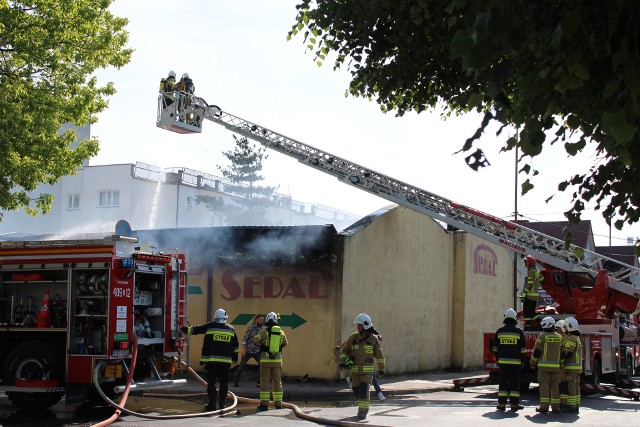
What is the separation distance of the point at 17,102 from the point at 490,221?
9938 mm

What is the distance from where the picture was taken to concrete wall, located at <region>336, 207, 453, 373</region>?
18.1 m

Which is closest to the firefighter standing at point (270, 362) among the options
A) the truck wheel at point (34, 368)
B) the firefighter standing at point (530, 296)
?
the truck wheel at point (34, 368)

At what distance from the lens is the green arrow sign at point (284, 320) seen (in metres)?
17.6

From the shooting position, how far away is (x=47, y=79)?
1463 cm

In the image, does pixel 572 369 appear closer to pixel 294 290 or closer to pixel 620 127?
pixel 294 290

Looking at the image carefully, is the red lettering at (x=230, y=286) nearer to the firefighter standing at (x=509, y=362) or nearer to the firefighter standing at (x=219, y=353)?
the firefighter standing at (x=219, y=353)

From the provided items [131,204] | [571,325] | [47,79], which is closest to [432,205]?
[571,325]

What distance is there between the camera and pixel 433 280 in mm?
21906

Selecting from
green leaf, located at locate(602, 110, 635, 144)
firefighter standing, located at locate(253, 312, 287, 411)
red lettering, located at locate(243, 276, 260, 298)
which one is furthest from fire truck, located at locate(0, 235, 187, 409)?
green leaf, located at locate(602, 110, 635, 144)

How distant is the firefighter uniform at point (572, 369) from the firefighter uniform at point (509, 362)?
26.4 inches

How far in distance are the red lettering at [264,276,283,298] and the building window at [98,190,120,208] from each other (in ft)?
83.2

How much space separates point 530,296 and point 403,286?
15.4 feet

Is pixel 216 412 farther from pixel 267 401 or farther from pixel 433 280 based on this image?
pixel 433 280

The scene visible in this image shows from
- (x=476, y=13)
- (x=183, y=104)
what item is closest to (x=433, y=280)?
(x=183, y=104)
